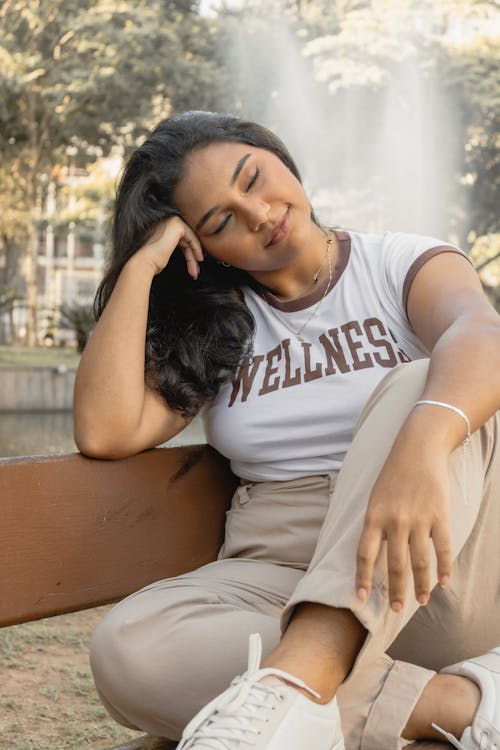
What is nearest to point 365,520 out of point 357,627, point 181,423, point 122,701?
point 357,627

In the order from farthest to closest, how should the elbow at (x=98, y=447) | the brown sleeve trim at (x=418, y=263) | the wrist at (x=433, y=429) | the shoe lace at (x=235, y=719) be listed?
1. the brown sleeve trim at (x=418, y=263)
2. the elbow at (x=98, y=447)
3. the wrist at (x=433, y=429)
4. the shoe lace at (x=235, y=719)

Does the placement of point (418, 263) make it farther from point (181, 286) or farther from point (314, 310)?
point (181, 286)

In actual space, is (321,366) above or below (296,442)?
above

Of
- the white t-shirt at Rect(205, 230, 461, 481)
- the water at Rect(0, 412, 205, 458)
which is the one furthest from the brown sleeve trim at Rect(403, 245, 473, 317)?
the water at Rect(0, 412, 205, 458)

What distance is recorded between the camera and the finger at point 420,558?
1.16m

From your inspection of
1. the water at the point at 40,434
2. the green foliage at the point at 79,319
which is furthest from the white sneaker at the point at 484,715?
the green foliage at the point at 79,319

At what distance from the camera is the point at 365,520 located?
47.1 inches

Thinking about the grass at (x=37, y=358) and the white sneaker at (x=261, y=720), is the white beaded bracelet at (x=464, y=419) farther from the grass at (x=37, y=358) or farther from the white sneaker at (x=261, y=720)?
the grass at (x=37, y=358)

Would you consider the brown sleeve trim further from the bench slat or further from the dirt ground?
the dirt ground

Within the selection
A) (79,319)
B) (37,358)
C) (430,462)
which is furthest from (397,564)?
(79,319)

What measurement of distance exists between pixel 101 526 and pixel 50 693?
1.38 metres

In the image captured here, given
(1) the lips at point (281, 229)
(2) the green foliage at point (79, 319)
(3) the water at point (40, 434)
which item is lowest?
(2) the green foliage at point (79, 319)

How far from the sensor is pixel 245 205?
5.96 feet

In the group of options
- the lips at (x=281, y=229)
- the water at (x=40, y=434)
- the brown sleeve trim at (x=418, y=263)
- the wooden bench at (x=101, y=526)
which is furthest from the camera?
the water at (x=40, y=434)
